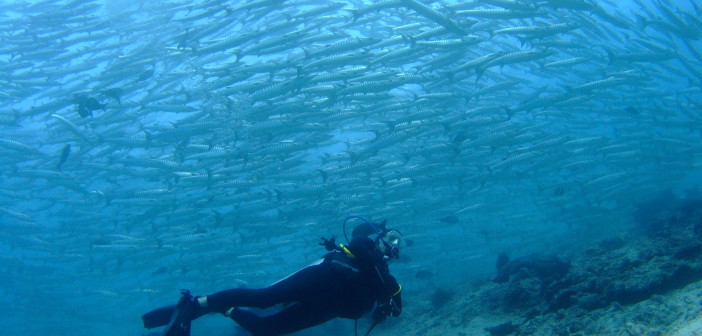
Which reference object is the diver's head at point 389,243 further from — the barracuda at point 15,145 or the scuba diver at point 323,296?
the barracuda at point 15,145

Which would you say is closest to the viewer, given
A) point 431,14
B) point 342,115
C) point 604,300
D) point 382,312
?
point 382,312

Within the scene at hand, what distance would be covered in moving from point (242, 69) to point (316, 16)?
99.4 inches

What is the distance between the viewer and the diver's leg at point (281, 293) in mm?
3691

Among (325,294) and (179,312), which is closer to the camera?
(325,294)

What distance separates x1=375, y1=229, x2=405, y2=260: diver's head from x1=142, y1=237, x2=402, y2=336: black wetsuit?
0.56 feet

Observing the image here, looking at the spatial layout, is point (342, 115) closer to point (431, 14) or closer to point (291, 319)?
point (431, 14)

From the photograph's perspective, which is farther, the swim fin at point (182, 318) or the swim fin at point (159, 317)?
the swim fin at point (159, 317)

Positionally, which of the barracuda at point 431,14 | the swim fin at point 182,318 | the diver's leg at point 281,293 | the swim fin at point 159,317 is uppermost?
the barracuda at point 431,14

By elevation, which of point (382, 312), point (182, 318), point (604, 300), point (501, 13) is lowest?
point (604, 300)

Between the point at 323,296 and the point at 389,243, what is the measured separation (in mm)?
800

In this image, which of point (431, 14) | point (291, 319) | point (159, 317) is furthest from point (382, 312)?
point (431, 14)

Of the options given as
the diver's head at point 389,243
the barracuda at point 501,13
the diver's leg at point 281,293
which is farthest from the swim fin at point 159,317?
the barracuda at point 501,13

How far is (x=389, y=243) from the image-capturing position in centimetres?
384

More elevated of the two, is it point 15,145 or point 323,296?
point 323,296
